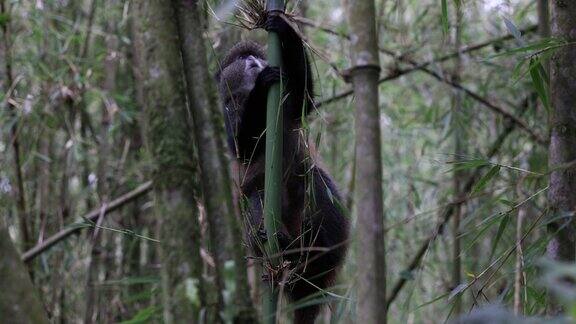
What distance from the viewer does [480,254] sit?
616 cm

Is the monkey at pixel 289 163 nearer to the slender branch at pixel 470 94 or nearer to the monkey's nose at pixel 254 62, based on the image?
the monkey's nose at pixel 254 62

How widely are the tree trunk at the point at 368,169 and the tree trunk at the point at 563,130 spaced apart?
0.80m

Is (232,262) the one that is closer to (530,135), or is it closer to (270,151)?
(270,151)

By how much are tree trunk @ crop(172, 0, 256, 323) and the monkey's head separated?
6.94ft

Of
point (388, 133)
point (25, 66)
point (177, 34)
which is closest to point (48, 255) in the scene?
point (25, 66)

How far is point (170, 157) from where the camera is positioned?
1.56 m

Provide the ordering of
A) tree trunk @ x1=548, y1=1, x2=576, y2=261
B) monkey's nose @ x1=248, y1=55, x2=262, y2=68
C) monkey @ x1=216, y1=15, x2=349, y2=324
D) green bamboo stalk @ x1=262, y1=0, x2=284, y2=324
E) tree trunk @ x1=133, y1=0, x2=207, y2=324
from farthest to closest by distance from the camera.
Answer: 1. monkey's nose @ x1=248, y1=55, x2=262, y2=68
2. monkey @ x1=216, y1=15, x2=349, y2=324
3. green bamboo stalk @ x1=262, y1=0, x2=284, y2=324
4. tree trunk @ x1=548, y1=1, x2=576, y2=261
5. tree trunk @ x1=133, y1=0, x2=207, y2=324

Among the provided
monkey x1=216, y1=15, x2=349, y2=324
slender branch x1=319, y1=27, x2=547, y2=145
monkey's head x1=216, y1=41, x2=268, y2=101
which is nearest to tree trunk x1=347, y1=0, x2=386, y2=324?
monkey x1=216, y1=15, x2=349, y2=324

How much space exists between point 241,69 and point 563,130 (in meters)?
2.07

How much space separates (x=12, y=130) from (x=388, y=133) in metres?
Result: 2.90

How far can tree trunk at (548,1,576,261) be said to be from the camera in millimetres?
2229

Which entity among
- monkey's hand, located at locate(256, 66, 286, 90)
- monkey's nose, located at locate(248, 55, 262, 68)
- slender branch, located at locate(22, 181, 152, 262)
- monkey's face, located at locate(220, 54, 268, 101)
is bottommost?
slender branch, located at locate(22, 181, 152, 262)

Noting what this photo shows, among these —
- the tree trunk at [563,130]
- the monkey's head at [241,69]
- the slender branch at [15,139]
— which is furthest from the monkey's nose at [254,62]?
the tree trunk at [563,130]

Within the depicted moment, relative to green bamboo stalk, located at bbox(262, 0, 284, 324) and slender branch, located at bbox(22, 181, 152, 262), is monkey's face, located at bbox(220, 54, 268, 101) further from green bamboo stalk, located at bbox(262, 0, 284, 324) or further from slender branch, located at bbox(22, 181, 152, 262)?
green bamboo stalk, located at bbox(262, 0, 284, 324)
